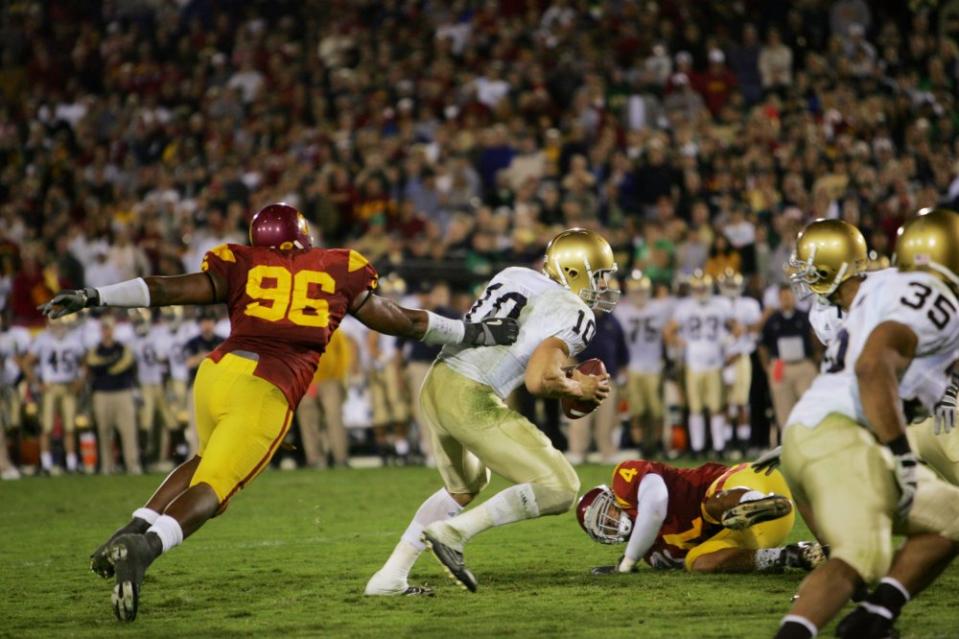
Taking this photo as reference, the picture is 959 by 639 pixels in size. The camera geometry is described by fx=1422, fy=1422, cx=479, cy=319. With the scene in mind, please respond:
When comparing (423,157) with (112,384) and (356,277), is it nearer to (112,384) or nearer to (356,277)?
(112,384)

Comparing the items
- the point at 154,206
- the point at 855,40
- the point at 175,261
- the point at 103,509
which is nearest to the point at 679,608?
the point at 103,509

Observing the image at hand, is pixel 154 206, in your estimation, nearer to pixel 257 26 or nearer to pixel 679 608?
pixel 257 26

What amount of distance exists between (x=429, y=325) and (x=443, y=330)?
7 cm

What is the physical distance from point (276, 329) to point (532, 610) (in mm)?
1625

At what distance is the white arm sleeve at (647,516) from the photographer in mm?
6762

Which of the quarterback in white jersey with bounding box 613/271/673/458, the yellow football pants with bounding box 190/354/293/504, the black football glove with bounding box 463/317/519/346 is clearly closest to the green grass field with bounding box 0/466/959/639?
the yellow football pants with bounding box 190/354/293/504

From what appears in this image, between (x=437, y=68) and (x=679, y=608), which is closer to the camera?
(x=679, y=608)

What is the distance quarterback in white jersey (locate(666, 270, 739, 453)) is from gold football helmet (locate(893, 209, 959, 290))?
30.2 ft

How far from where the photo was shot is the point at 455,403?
246 inches

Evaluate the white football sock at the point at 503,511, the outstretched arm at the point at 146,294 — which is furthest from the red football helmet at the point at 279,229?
the white football sock at the point at 503,511

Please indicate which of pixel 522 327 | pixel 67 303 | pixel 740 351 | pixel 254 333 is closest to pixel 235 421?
pixel 254 333

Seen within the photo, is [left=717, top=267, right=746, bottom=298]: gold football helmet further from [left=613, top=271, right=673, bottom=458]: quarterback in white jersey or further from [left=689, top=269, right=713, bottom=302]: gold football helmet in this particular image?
[left=613, top=271, right=673, bottom=458]: quarterback in white jersey

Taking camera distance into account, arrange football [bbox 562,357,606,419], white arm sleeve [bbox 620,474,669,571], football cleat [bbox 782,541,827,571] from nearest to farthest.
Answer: football [bbox 562,357,606,419]
football cleat [bbox 782,541,827,571]
white arm sleeve [bbox 620,474,669,571]

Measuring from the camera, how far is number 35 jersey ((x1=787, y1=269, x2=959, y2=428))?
4.60 metres
